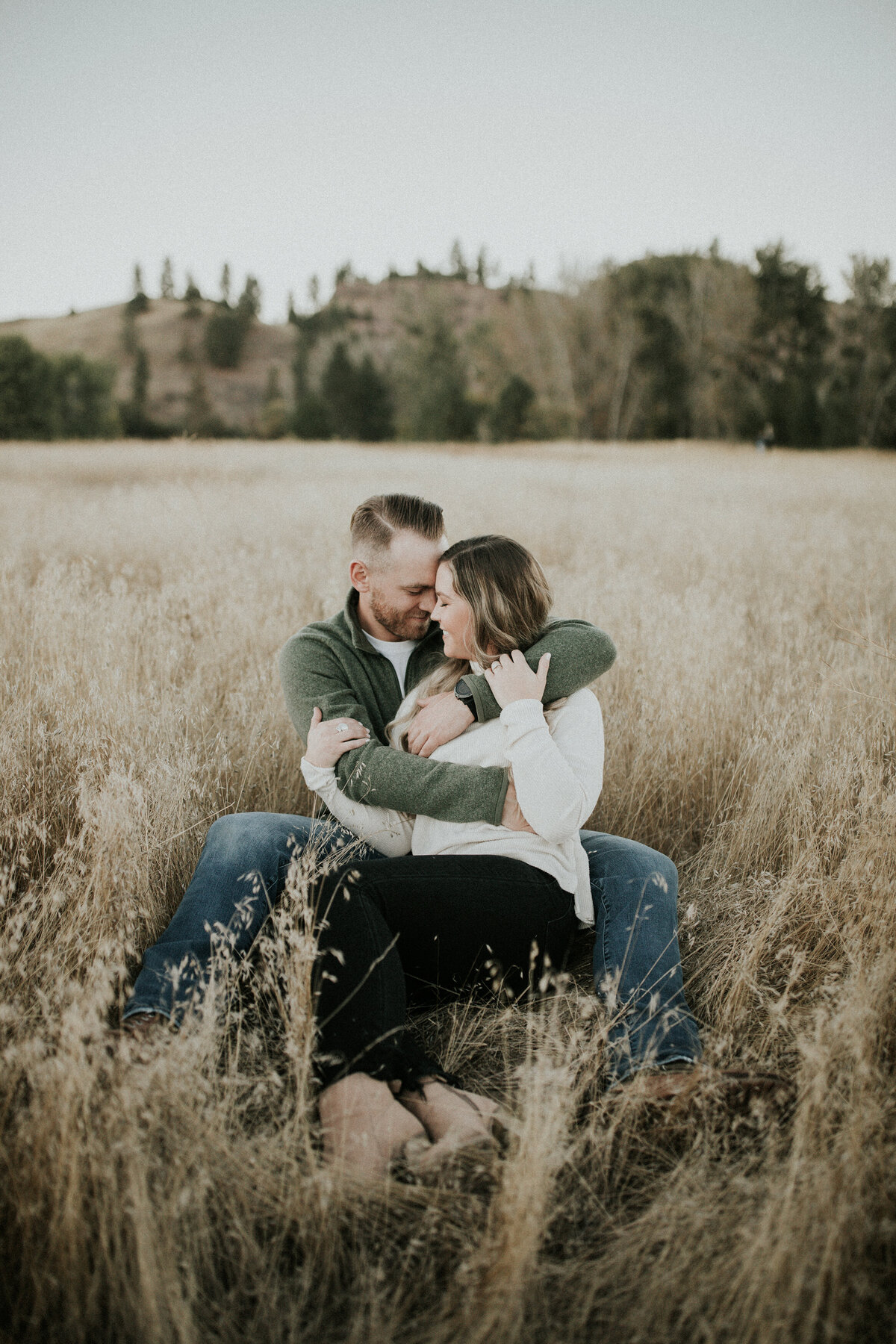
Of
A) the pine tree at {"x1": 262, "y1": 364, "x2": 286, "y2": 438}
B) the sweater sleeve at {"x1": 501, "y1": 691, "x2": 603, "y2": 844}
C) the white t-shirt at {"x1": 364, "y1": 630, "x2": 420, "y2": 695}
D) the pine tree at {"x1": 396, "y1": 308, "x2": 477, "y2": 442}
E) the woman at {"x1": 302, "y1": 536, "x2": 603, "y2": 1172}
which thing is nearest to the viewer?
the woman at {"x1": 302, "y1": 536, "x2": 603, "y2": 1172}

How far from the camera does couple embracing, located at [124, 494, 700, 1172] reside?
1659 millimetres

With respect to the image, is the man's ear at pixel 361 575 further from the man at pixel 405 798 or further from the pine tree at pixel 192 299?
the pine tree at pixel 192 299

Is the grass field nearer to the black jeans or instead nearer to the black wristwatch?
the black jeans

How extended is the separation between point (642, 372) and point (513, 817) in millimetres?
39313

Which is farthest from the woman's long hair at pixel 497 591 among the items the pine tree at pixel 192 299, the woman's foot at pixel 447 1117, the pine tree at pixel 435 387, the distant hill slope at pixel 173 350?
the pine tree at pixel 192 299

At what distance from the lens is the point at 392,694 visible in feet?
9.18

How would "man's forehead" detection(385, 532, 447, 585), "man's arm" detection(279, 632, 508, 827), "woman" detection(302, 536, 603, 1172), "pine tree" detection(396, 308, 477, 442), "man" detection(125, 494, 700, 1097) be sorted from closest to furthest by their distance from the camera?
"woman" detection(302, 536, 603, 1172), "man" detection(125, 494, 700, 1097), "man's arm" detection(279, 632, 508, 827), "man's forehead" detection(385, 532, 447, 585), "pine tree" detection(396, 308, 477, 442)

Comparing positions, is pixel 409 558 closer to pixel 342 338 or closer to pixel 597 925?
pixel 597 925

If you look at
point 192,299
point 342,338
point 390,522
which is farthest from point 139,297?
point 390,522

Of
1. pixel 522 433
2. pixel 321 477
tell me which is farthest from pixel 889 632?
pixel 522 433

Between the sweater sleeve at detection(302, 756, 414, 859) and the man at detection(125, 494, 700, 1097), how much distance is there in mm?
57

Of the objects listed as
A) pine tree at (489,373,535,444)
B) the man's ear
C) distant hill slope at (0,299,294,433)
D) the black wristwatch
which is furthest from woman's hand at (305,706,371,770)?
distant hill slope at (0,299,294,433)

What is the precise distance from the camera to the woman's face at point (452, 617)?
235 centimetres

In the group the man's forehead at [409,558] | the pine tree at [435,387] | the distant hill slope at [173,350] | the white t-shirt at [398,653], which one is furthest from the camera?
the distant hill slope at [173,350]
